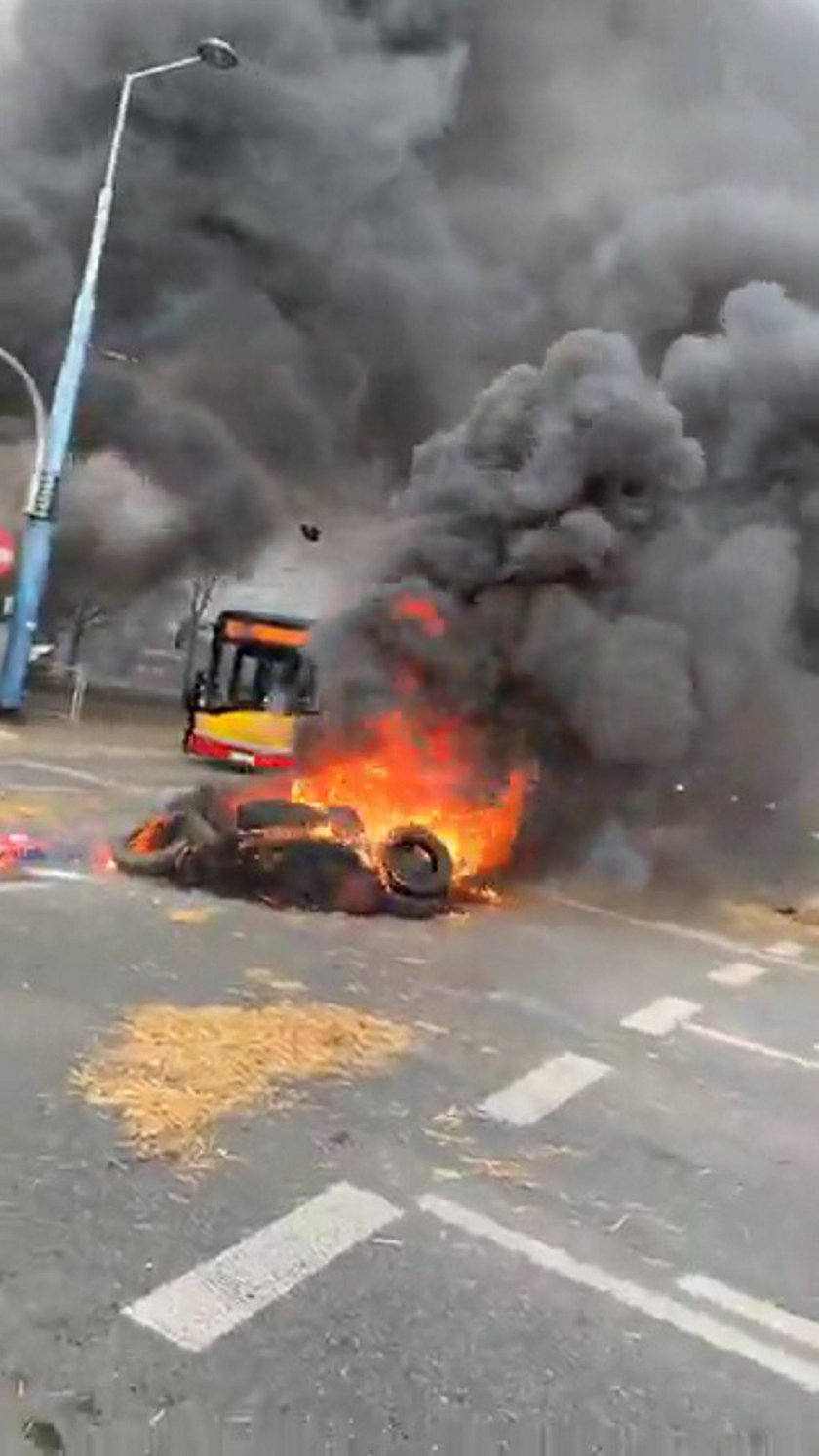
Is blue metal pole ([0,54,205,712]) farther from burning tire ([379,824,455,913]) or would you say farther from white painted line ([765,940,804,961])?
white painted line ([765,940,804,961])

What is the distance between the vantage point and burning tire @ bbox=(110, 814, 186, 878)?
23.7 feet

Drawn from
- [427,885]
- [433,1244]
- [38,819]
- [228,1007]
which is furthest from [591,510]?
[433,1244]

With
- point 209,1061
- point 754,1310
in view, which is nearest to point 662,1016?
point 209,1061

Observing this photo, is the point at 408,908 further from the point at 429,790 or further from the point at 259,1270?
the point at 259,1270

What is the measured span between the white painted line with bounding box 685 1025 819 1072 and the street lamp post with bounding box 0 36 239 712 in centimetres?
1170

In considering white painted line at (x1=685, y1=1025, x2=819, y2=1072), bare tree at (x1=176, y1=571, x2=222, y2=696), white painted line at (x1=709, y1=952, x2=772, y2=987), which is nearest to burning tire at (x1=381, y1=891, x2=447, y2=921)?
white painted line at (x1=709, y1=952, x2=772, y2=987)

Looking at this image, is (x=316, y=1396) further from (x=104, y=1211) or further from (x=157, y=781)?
(x=157, y=781)

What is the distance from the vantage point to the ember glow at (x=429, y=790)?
8898mm

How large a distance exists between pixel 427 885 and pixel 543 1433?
5.15m

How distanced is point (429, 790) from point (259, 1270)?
20.3 ft

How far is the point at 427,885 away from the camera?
7.45 meters

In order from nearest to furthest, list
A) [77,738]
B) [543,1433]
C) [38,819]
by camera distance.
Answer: [543,1433]
[38,819]
[77,738]

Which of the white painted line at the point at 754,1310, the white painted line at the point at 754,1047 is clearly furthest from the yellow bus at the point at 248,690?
the white painted line at the point at 754,1310

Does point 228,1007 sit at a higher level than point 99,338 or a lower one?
lower
